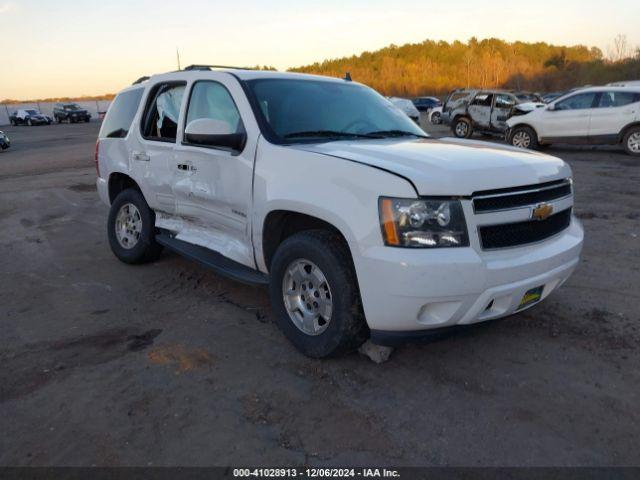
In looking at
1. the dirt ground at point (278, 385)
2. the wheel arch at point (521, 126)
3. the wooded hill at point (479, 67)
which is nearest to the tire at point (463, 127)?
the wheel arch at point (521, 126)

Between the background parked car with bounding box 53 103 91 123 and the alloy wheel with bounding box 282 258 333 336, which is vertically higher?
the background parked car with bounding box 53 103 91 123

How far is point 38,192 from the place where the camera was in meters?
10.8

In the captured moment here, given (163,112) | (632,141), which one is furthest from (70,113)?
(163,112)

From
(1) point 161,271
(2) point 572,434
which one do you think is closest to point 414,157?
(2) point 572,434

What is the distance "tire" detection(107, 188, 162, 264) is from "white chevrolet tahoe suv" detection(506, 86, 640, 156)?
12155mm

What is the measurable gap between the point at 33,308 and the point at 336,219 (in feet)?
10.0

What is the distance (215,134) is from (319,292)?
133 cm

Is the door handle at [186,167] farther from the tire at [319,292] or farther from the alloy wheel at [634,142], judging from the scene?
the alloy wheel at [634,142]

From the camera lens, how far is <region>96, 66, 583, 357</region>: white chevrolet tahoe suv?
277 cm

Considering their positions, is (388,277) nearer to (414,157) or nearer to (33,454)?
(414,157)

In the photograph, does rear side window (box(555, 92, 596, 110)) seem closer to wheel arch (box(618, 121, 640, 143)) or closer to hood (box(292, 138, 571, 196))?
wheel arch (box(618, 121, 640, 143))

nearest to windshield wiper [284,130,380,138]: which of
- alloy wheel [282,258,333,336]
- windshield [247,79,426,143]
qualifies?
windshield [247,79,426,143]

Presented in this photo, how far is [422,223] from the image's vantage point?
276cm

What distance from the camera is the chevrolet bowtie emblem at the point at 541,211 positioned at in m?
3.05
